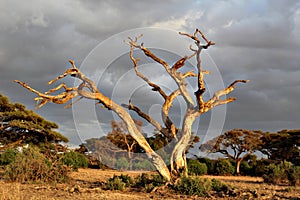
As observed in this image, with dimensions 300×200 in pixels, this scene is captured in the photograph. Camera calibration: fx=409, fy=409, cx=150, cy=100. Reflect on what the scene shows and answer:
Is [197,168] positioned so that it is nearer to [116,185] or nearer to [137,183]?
[137,183]

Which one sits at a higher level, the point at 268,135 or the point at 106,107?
the point at 268,135

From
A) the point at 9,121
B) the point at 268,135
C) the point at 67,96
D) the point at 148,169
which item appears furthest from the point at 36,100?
the point at 268,135

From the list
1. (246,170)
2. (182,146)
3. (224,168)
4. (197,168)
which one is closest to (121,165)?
(197,168)

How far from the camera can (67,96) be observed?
584 inches

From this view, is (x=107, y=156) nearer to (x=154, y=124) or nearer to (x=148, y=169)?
(x=148, y=169)

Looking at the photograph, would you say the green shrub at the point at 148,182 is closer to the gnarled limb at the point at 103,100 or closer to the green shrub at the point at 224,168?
the gnarled limb at the point at 103,100

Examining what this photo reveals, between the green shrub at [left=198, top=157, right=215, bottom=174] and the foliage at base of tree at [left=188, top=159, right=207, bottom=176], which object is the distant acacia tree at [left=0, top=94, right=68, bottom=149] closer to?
the foliage at base of tree at [left=188, top=159, right=207, bottom=176]

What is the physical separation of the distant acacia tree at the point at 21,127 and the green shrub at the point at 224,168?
12609 millimetres

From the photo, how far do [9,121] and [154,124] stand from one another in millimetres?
17795

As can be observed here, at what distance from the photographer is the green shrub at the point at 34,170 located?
15.7m

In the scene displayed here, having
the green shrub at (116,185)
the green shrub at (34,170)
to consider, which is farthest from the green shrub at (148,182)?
the green shrub at (34,170)

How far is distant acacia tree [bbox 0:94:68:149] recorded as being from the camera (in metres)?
29.4

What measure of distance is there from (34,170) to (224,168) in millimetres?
19806

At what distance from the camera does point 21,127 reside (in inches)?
1158
